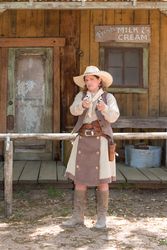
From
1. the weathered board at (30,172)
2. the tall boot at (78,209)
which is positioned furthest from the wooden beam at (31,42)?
the tall boot at (78,209)

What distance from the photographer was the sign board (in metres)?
9.23

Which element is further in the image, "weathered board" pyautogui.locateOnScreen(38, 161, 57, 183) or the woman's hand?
"weathered board" pyautogui.locateOnScreen(38, 161, 57, 183)

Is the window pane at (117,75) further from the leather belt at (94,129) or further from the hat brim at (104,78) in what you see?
the leather belt at (94,129)

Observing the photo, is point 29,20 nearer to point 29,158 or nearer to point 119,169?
point 29,158

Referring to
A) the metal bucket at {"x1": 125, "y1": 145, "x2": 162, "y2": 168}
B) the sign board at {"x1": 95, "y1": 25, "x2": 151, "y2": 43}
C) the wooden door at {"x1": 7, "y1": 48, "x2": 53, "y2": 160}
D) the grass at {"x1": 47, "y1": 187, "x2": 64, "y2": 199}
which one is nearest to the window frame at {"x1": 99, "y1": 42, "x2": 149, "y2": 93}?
the sign board at {"x1": 95, "y1": 25, "x2": 151, "y2": 43}

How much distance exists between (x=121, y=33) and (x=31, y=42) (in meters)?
1.86

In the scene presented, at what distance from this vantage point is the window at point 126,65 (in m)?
9.34

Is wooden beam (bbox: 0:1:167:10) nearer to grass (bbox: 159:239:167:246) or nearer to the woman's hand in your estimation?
the woman's hand

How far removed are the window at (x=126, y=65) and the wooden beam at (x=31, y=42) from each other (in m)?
0.97

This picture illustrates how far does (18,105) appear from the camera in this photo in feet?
31.0

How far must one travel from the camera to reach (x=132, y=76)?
30.7 ft

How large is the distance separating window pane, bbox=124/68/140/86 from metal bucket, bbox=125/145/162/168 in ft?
4.53

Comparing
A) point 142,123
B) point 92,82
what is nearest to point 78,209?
point 92,82

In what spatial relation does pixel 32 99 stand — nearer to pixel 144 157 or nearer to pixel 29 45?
pixel 29 45
